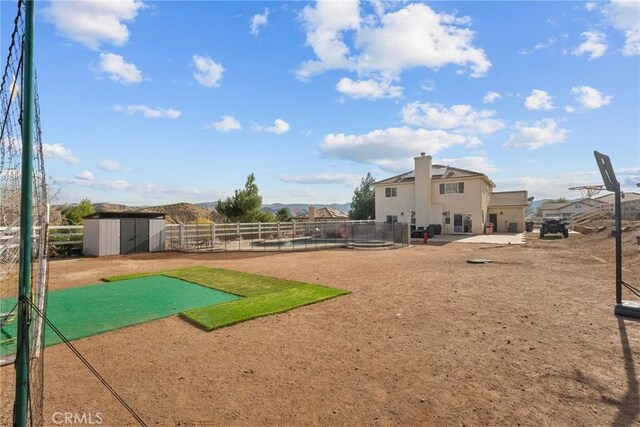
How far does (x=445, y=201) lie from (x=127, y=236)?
88.3ft

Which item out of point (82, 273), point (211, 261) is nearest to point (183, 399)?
point (82, 273)

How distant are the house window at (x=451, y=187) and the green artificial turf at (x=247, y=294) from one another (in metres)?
25.9

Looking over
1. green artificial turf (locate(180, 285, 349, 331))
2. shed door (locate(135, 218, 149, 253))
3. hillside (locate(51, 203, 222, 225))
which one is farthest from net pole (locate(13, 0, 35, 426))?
hillside (locate(51, 203, 222, 225))

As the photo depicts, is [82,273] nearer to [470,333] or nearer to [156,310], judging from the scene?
[156,310]

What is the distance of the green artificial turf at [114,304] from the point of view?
622 cm

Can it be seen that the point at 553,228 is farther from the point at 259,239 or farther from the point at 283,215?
the point at 283,215

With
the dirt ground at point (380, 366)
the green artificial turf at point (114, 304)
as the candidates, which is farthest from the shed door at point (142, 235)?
the dirt ground at point (380, 366)

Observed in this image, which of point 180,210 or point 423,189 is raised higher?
point 423,189

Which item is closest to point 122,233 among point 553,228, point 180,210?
point 553,228

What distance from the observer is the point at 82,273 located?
40.3ft

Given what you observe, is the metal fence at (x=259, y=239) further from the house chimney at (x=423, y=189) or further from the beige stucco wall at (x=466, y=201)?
the beige stucco wall at (x=466, y=201)

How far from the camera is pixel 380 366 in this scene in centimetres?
A: 456

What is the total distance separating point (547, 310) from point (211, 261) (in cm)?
1302

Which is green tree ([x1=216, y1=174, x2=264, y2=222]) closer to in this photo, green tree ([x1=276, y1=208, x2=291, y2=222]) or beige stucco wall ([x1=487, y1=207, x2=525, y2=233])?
green tree ([x1=276, y1=208, x2=291, y2=222])
